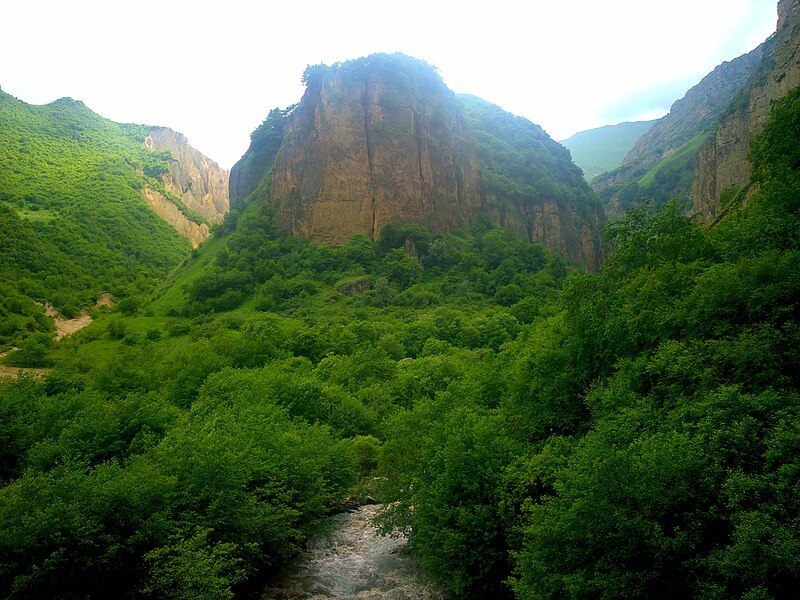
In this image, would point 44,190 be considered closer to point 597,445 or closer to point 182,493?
point 182,493

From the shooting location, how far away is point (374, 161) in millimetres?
99062

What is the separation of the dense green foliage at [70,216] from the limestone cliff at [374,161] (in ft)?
108

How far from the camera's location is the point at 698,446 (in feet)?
45.9

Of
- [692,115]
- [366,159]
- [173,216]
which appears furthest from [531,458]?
[692,115]

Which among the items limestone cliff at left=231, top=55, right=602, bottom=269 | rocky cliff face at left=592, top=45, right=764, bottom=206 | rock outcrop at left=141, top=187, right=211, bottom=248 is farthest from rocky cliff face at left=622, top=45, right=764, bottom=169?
rock outcrop at left=141, top=187, right=211, bottom=248

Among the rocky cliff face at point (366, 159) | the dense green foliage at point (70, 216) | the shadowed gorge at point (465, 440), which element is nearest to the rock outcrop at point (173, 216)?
the dense green foliage at point (70, 216)

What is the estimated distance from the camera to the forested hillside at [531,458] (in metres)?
13.5

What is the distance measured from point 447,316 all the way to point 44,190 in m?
110

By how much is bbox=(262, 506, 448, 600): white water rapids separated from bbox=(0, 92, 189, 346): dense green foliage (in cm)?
5481

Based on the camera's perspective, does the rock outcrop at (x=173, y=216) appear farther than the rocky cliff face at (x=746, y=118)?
Yes

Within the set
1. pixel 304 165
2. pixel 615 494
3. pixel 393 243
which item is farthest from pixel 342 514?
pixel 304 165

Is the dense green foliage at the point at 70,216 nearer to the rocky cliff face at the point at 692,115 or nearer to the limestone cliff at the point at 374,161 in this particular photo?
the limestone cliff at the point at 374,161

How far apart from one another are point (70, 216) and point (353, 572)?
117513 millimetres

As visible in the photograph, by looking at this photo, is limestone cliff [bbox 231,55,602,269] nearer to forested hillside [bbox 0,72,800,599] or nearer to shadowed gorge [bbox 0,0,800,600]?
shadowed gorge [bbox 0,0,800,600]
